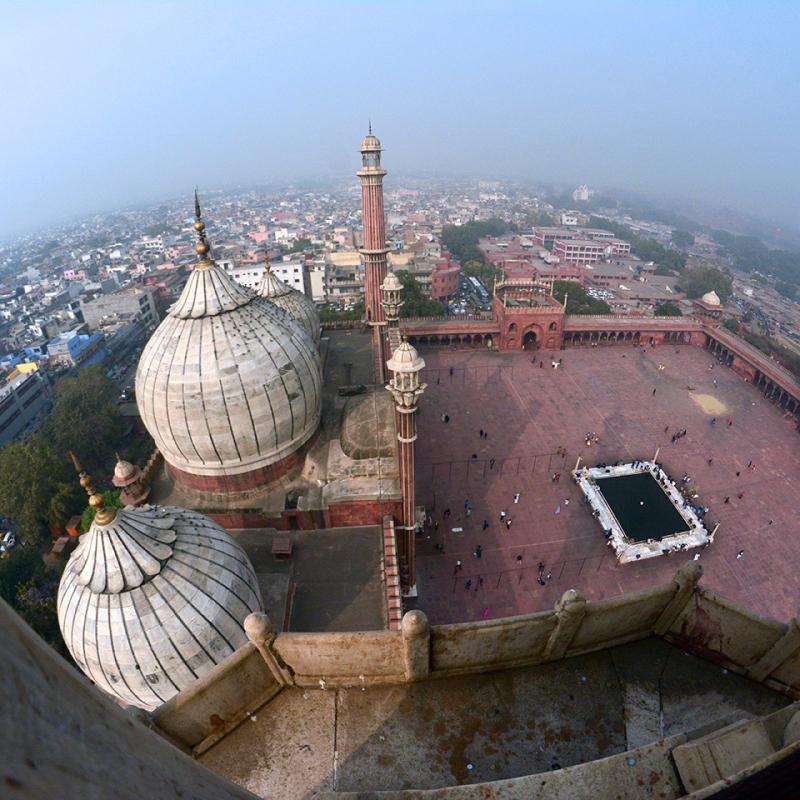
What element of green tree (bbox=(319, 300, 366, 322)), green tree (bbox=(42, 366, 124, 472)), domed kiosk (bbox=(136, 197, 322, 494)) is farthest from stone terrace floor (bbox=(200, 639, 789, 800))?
green tree (bbox=(319, 300, 366, 322))

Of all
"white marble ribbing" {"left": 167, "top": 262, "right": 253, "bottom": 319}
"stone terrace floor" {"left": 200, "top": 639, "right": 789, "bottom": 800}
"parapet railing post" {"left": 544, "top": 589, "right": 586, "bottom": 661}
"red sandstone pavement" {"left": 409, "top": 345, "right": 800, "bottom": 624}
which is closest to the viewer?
"stone terrace floor" {"left": 200, "top": 639, "right": 789, "bottom": 800}

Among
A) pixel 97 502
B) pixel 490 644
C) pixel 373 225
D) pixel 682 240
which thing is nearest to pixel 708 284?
pixel 373 225

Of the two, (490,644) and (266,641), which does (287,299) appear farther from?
(490,644)

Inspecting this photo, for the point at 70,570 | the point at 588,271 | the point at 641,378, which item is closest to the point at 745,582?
the point at 641,378

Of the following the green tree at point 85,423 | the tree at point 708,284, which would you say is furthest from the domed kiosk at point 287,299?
the tree at point 708,284

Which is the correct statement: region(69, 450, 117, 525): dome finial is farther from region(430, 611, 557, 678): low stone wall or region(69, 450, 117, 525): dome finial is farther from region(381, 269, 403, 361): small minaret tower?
region(381, 269, 403, 361): small minaret tower

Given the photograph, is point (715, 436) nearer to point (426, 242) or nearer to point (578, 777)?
point (578, 777)
